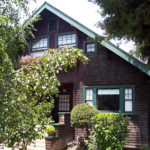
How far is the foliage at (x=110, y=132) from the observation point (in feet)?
27.9

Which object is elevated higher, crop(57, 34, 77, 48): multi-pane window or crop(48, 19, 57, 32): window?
crop(48, 19, 57, 32): window

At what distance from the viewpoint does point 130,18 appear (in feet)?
22.0

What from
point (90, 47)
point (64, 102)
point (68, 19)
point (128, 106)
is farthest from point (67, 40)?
point (128, 106)

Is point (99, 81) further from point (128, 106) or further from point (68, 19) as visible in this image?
point (68, 19)

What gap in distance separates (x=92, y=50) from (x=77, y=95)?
2447mm

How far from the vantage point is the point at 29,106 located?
363 cm

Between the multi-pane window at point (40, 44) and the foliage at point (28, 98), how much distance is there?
30.2ft

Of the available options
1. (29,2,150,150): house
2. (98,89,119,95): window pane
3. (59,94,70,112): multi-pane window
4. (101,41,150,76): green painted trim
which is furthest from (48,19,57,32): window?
(98,89,119,95): window pane

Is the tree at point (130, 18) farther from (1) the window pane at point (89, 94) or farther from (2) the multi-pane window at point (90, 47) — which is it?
(1) the window pane at point (89, 94)

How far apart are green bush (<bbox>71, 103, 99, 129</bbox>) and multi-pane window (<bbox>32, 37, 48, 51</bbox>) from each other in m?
4.72

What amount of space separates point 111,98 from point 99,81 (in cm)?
101

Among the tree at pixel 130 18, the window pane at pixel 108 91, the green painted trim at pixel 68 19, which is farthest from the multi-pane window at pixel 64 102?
the tree at pixel 130 18

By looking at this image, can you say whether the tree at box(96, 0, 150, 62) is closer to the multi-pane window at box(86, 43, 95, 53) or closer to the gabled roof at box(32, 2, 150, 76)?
the gabled roof at box(32, 2, 150, 76)

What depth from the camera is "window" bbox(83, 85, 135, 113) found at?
10328 millimetres
